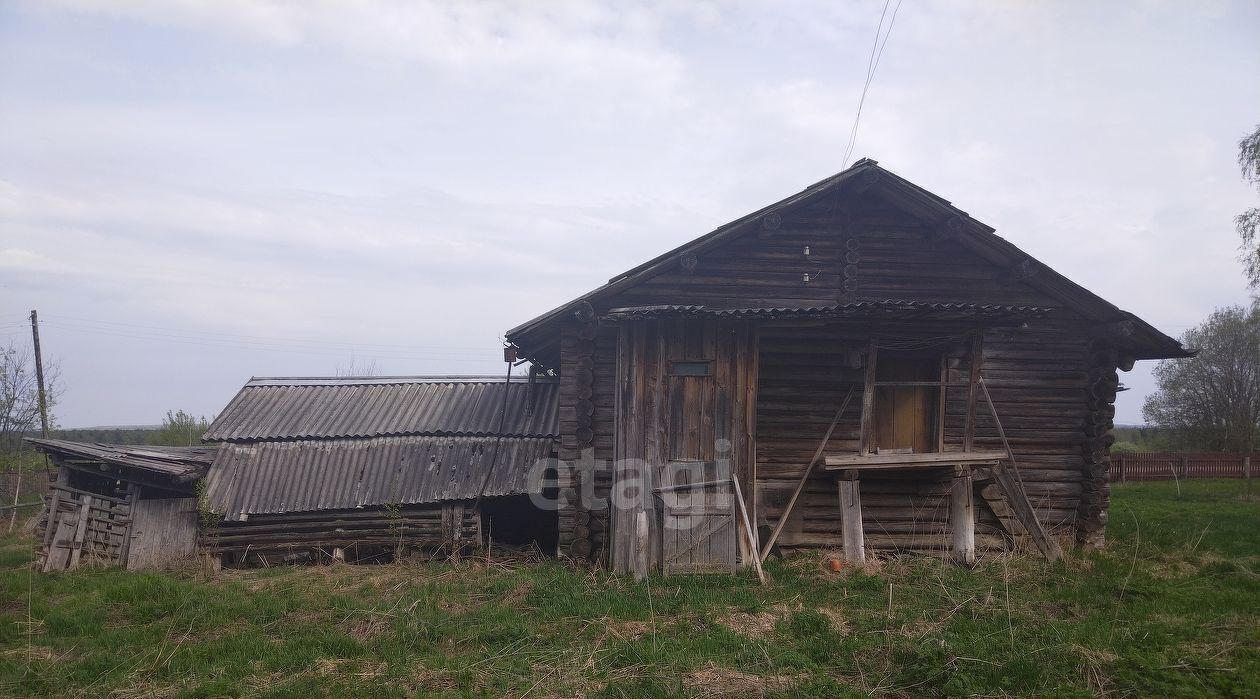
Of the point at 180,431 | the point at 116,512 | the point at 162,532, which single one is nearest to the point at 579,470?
the point at 162,532

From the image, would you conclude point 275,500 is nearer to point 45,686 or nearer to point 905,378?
point 45,686

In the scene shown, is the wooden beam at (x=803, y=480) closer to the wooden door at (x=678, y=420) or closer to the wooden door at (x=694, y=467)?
the wooden door at (x=694, y=467)

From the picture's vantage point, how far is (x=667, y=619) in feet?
25.0

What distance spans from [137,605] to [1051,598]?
36.7 feet

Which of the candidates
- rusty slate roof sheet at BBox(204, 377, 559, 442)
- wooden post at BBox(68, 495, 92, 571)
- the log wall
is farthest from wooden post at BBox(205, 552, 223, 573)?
rusty slate roof sheet at BBox(204, 377, 559, 442)

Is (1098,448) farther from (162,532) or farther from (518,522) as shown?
(162,532)

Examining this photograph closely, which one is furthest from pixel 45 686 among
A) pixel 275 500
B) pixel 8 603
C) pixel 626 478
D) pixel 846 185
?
pixel 846 185

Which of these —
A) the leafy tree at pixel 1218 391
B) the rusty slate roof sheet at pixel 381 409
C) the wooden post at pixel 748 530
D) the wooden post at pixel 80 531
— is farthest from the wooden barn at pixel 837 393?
the leafy tree at pixel 1218 391

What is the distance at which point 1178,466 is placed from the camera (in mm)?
26625

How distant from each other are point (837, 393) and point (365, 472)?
8.44m

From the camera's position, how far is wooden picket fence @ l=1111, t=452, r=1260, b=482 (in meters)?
26.4

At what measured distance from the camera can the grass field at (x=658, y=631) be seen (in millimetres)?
5848

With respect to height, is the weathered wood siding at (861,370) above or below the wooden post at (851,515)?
above

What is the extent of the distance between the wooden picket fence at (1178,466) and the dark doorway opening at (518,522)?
2445 centimetres
